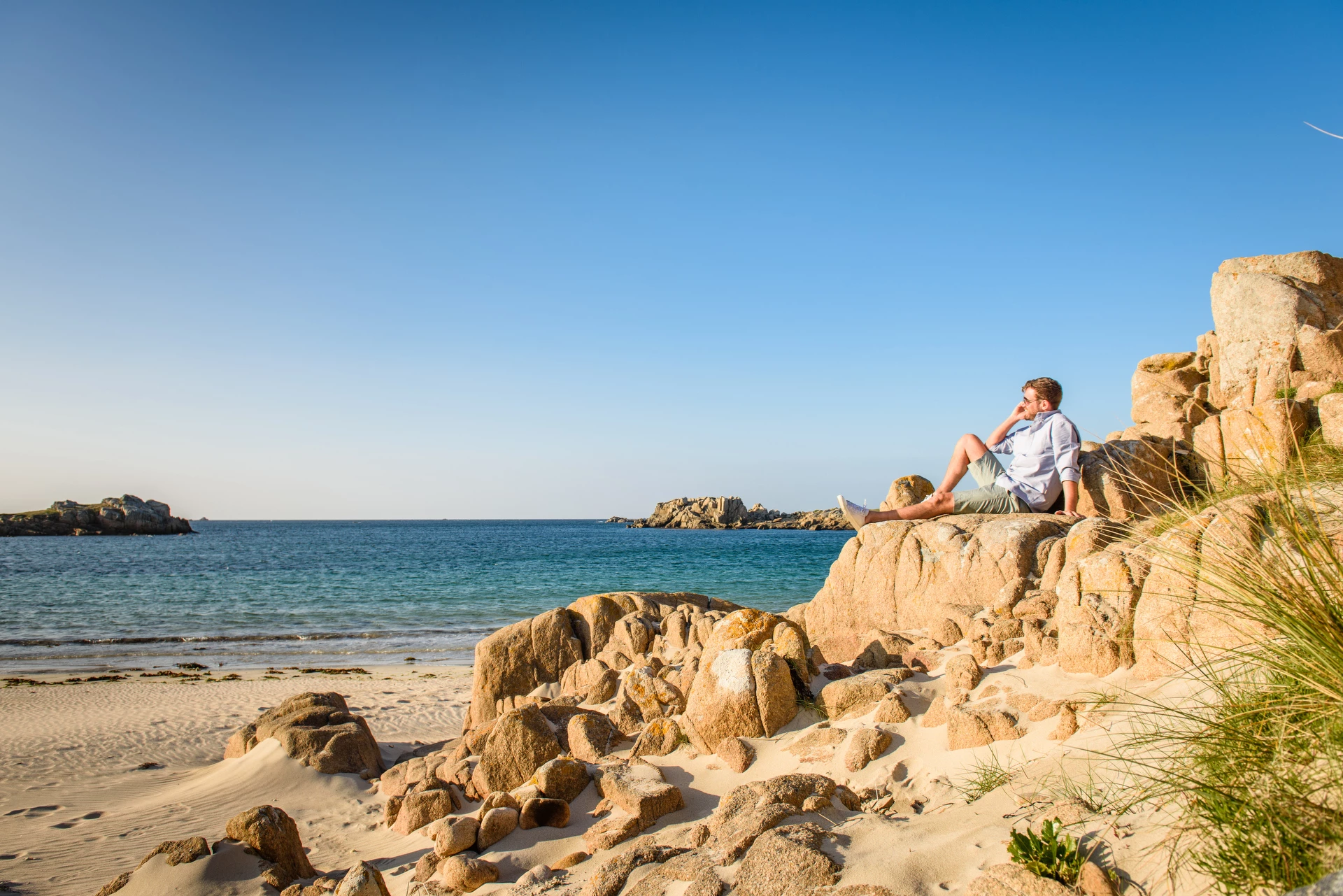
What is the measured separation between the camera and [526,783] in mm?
6461

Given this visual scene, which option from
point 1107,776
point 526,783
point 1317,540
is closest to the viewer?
point 1317,540

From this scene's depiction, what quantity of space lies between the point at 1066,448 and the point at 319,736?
8.96 meters

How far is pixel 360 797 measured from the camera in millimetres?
7957

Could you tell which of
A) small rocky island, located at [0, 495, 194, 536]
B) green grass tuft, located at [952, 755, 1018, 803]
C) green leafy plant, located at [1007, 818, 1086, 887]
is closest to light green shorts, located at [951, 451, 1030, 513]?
green grass tuft, located at [952, 755, 1018, 803]

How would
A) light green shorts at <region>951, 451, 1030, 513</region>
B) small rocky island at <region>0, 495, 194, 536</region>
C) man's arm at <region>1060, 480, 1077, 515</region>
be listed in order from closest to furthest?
man's arm at <region>1060, 480, 1077, 515</region>, light green shorts at <region>951, 451, 1030, 513</region>, small rocky island at <region>0, 495, 194, 536</region>

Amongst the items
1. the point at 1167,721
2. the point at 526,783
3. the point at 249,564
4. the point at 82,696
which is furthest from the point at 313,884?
the point at 249,564

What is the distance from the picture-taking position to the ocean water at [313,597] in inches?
782

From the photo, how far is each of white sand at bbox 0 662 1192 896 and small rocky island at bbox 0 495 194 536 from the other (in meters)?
119

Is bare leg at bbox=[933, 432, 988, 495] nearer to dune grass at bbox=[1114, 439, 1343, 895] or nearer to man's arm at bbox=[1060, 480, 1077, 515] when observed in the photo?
man's arm at bbox=[1060, 480, 1077, 515]

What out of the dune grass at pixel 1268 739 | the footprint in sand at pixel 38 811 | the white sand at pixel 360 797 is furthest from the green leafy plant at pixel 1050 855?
the footprint in sand at pixel 38 811

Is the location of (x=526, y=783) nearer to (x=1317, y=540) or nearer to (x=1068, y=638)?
(x=1068, y=638)

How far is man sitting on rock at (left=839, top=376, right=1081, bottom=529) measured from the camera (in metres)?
8.62

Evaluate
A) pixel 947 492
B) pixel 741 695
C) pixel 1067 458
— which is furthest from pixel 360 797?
pixel 1067 458

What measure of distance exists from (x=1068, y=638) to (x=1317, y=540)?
7.61 ft
